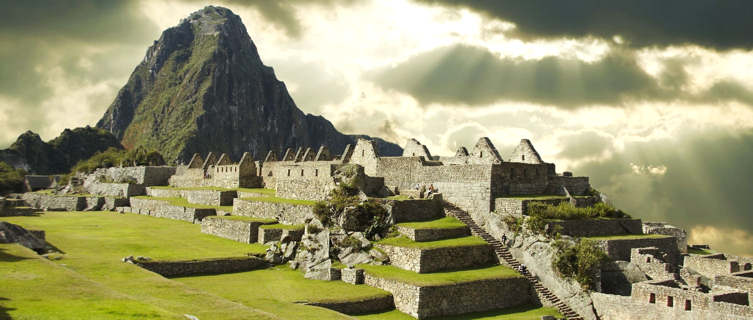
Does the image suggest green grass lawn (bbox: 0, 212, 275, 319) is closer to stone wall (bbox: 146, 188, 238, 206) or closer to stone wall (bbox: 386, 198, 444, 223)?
stone wall (bbox: 146, 188, 238, 206)

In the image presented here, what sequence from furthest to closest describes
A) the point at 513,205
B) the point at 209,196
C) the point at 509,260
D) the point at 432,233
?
the point at 209,196, the point at 513,205, the point at 432,233, the point at 509,260

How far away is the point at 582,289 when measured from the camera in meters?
25.3

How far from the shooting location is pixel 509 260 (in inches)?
1096

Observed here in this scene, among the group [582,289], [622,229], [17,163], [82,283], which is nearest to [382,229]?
[582,289]

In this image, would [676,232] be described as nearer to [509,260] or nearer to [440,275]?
[509,260]

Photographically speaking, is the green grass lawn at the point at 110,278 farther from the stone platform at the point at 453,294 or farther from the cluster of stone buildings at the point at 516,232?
the stone platform at the point at 453,294

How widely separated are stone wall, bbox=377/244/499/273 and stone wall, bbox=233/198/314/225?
658 centimetres

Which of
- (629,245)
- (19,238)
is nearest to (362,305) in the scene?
(629,245)

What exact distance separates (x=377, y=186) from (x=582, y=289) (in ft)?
45.0

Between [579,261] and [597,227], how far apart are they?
4910 millimetres

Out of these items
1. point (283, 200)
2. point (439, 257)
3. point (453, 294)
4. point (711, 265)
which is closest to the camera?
point (453, 294)

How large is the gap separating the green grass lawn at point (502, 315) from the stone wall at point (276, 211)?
9.52m

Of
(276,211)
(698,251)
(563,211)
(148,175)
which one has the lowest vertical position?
(698,251)

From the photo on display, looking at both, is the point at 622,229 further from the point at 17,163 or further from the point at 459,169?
the point at 17,163
